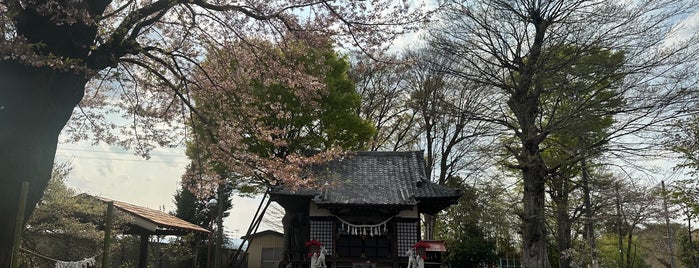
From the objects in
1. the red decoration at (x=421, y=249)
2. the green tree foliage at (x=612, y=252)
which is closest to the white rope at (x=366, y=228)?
the red decoration at (x=421, y=249)

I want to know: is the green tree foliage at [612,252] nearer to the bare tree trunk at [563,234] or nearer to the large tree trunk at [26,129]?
the bare tree trunk at [563,234]

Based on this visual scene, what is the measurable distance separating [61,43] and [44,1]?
1.82 feet

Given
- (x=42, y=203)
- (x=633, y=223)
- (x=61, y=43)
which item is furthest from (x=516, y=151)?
(x=42, y=203)

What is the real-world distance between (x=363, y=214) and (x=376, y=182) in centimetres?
147

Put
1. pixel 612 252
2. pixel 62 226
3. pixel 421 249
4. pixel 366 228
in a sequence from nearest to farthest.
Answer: pixel 62 226, pixel 421 249, pixel 366 228, pixel 612 252

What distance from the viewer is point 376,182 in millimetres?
15078

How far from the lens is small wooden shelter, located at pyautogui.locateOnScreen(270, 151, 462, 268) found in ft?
44.3

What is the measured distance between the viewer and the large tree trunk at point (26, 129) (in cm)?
524

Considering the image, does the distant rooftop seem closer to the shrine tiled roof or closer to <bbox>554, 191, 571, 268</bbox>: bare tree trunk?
the shrine tiled roof

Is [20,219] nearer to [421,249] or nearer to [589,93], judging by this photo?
[421,249]

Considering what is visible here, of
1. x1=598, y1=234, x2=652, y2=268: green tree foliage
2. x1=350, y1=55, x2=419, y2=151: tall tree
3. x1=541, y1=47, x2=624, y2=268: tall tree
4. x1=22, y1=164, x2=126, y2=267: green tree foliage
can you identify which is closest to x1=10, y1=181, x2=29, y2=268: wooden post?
x1=22, y1=164, x2=126, y2=267: green tree foliage

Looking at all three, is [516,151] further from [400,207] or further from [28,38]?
[28,38]

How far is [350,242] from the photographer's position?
14.4 m

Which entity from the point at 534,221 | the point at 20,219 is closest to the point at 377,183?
the point at 534,221
